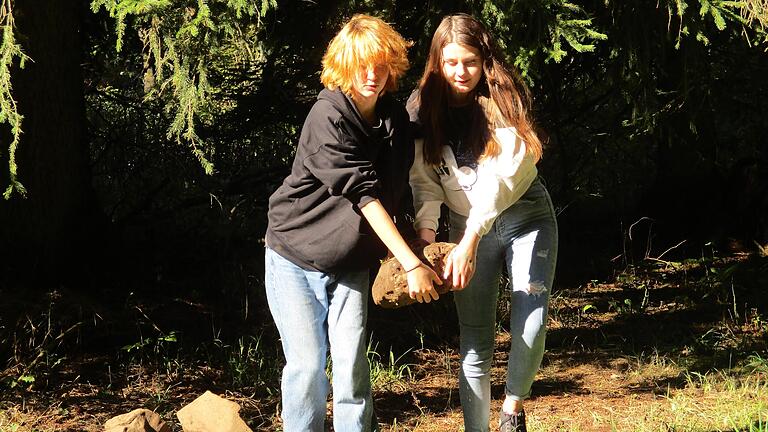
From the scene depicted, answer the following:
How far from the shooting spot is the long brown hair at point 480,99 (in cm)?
329

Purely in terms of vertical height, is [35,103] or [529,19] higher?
[529,19]

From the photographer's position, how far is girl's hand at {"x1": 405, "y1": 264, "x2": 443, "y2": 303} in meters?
3.00

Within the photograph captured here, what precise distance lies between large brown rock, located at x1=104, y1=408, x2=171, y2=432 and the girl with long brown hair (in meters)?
1.32

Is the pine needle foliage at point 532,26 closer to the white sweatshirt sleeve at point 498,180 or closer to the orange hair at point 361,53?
the white sweatshirt sleeve at point 498,180

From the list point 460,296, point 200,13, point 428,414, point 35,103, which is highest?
point 200,13

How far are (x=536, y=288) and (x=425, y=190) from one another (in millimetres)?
583

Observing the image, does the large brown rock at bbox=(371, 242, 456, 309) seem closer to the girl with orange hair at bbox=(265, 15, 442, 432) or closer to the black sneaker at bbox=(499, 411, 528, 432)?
the girl with orange hair at bbox=(265, 15, 442, 432)

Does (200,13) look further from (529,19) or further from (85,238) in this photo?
(85,238)

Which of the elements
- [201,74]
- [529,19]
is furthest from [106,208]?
[529,19]

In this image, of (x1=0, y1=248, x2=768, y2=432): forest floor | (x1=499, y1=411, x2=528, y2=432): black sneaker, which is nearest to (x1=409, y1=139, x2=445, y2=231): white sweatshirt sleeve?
(x1=499, y1=411, x2=528, y2=432): black sneaker

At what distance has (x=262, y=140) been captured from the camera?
7.10 metres

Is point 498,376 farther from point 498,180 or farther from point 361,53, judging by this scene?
point 361,53

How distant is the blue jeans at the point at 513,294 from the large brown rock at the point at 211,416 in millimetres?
991

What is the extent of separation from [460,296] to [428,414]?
4.93 feet
